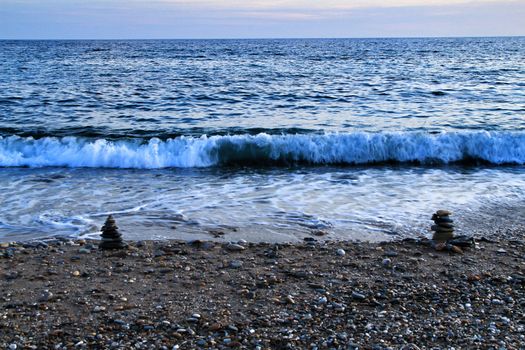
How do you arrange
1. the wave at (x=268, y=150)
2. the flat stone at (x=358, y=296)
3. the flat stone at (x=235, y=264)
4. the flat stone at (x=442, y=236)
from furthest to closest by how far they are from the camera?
the wave at (x=268, y=150) → the flat stone at (x=442, y=236) → the flat stone at (x=235, y=264) → the flat stone at (x=358, y=296)

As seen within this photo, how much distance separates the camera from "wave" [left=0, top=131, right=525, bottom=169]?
12617mm

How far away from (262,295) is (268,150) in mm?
8329

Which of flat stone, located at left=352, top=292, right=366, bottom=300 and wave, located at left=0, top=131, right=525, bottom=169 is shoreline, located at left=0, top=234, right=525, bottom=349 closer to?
flat stone, located at left=352, top=292, right=366, bottom=300

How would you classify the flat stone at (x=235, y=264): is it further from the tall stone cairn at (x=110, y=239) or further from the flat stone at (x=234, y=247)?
the tall stone cairn at (x=110, y=239)

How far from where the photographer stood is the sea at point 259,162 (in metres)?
7.84

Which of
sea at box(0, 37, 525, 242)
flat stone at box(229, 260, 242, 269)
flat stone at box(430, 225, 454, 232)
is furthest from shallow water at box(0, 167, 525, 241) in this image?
flat stone at box(229, 260, 242, 269)

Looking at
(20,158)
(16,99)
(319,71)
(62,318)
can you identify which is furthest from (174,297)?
(319,71)

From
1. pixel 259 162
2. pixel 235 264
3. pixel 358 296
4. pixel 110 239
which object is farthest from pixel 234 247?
pixel 259 162

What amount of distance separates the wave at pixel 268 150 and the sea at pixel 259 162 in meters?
0.05

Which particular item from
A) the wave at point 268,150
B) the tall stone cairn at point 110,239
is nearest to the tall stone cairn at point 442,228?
the tall stone cairn at point 110,239

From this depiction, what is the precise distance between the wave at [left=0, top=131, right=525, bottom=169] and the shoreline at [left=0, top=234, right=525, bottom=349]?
6027mm

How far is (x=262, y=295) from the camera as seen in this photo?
16.9 ft

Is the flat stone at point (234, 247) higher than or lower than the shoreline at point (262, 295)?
lower

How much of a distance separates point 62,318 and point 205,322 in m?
1.18
